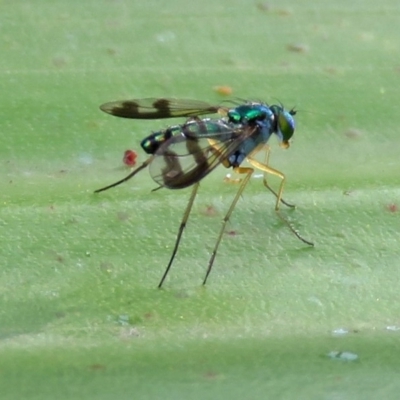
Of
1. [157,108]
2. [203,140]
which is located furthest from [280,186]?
[157,108]

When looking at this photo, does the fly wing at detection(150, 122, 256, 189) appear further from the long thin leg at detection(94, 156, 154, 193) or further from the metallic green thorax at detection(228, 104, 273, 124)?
the long thin leg at detection(94, 156, 154, 193)

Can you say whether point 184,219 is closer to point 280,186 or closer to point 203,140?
point 203,140

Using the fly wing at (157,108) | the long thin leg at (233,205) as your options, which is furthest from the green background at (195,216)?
the fly wing at (157,108)

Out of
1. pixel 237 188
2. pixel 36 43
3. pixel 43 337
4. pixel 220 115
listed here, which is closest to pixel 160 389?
pixel 43 337

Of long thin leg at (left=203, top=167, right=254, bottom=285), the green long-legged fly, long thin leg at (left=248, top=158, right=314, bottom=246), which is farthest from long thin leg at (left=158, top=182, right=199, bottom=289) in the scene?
long thin leg at (left=248, top=158, right=314, bottom=246)

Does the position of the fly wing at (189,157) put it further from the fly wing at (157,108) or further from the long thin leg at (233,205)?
the fly wing at (157,108)
